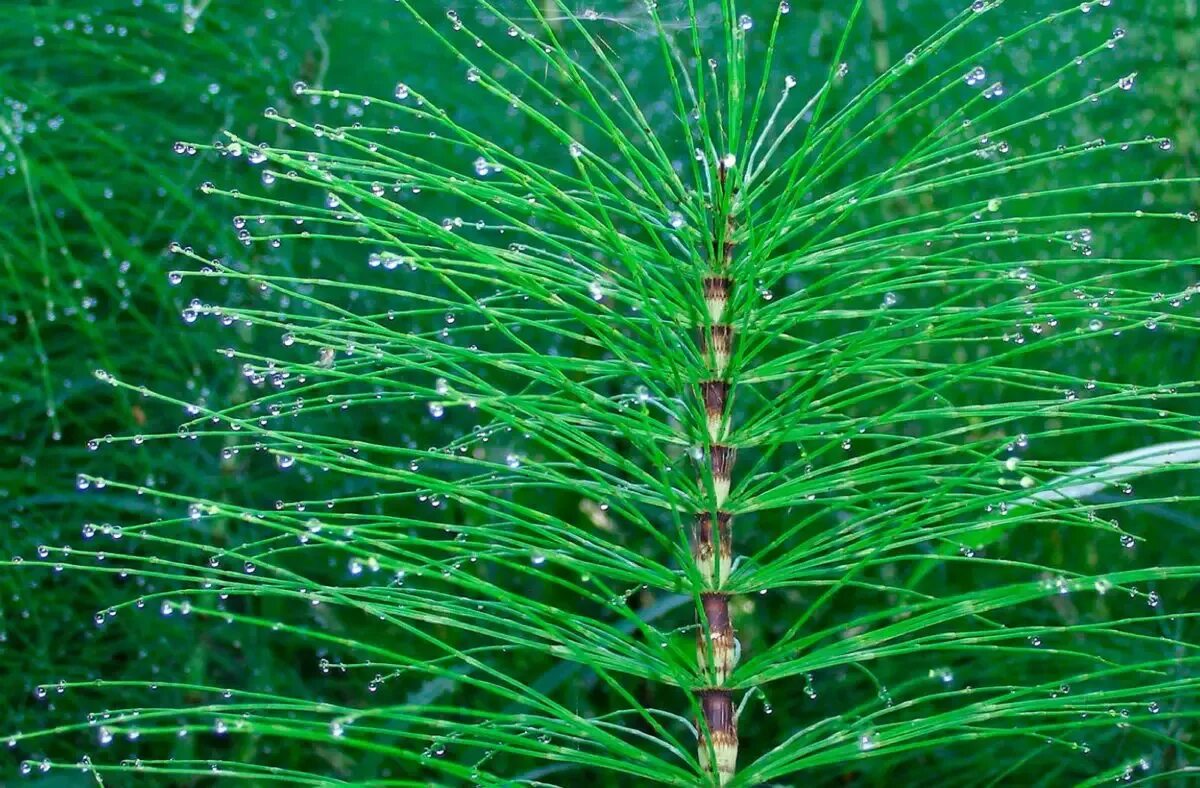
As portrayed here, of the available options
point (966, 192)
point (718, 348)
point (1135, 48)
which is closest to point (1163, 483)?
point (966, 192)

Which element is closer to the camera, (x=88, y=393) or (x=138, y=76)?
(x=88, y=393)

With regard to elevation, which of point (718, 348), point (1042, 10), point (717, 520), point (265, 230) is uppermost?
point (1042, 10)

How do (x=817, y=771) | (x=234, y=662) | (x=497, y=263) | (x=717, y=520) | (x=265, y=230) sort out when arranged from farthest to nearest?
(x=265, y=230), (x=234, y=662), (x=817, y=771), (x=717, y=520), (x=497, y=263)

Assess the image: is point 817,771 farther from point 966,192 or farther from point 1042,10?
point 1042,10

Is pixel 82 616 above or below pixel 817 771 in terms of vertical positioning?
above
